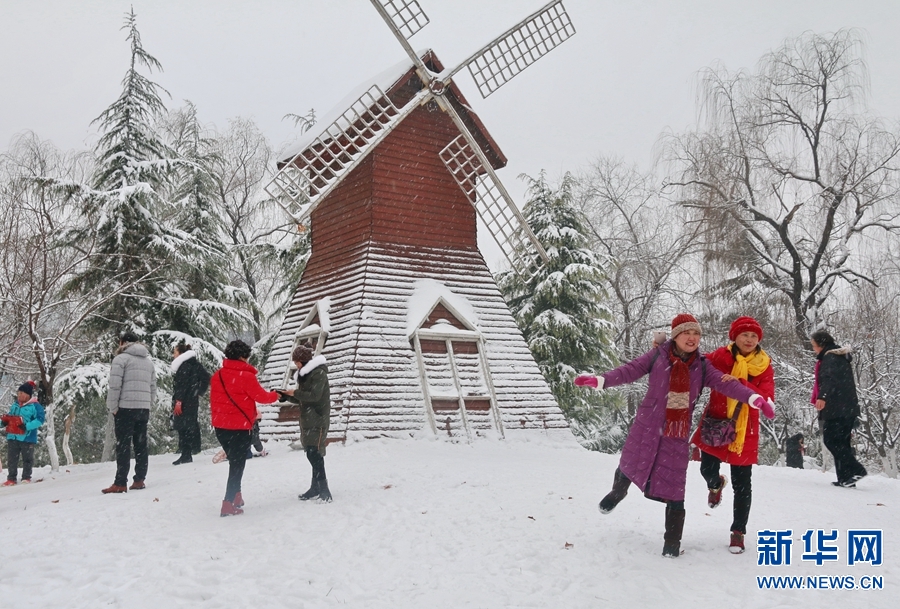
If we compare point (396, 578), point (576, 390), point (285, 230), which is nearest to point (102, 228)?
point (285, 230)

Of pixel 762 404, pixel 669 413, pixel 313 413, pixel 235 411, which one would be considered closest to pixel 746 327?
pixel 762 404

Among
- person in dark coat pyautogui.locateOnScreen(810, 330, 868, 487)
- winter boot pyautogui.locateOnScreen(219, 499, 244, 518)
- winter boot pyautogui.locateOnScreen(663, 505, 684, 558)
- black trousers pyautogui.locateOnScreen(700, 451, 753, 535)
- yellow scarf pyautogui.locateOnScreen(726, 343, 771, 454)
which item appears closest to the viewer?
winter boot pyautogui.locateOnScreen(663, 505, 684, 558)

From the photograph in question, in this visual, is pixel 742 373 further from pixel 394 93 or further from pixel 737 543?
pixel 394 93

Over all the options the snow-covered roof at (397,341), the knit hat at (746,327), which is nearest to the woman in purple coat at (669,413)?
the knit hat at (746,327)

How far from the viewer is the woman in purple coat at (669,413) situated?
5012mm

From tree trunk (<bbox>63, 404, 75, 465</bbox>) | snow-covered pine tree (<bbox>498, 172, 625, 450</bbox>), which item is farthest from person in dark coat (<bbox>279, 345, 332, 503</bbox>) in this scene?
snow-covered pine tree (<bbox>498, 172, 625, 450</bbox>)

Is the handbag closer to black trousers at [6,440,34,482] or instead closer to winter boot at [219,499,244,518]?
winter boot at [219,499,244,518]

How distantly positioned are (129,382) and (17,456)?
3841mm

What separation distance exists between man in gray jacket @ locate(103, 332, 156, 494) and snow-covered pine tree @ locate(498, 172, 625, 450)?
40.2ft

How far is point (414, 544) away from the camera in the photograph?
18.4 feet

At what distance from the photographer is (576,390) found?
62.9 feet

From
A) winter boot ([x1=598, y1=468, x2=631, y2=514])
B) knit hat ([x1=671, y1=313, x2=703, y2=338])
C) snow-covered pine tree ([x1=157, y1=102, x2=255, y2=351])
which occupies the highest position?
snow-covered pine tree ([x1=157, y1=102, x2=255, y2=351])

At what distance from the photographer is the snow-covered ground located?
442 cm

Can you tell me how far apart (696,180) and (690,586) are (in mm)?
14636
